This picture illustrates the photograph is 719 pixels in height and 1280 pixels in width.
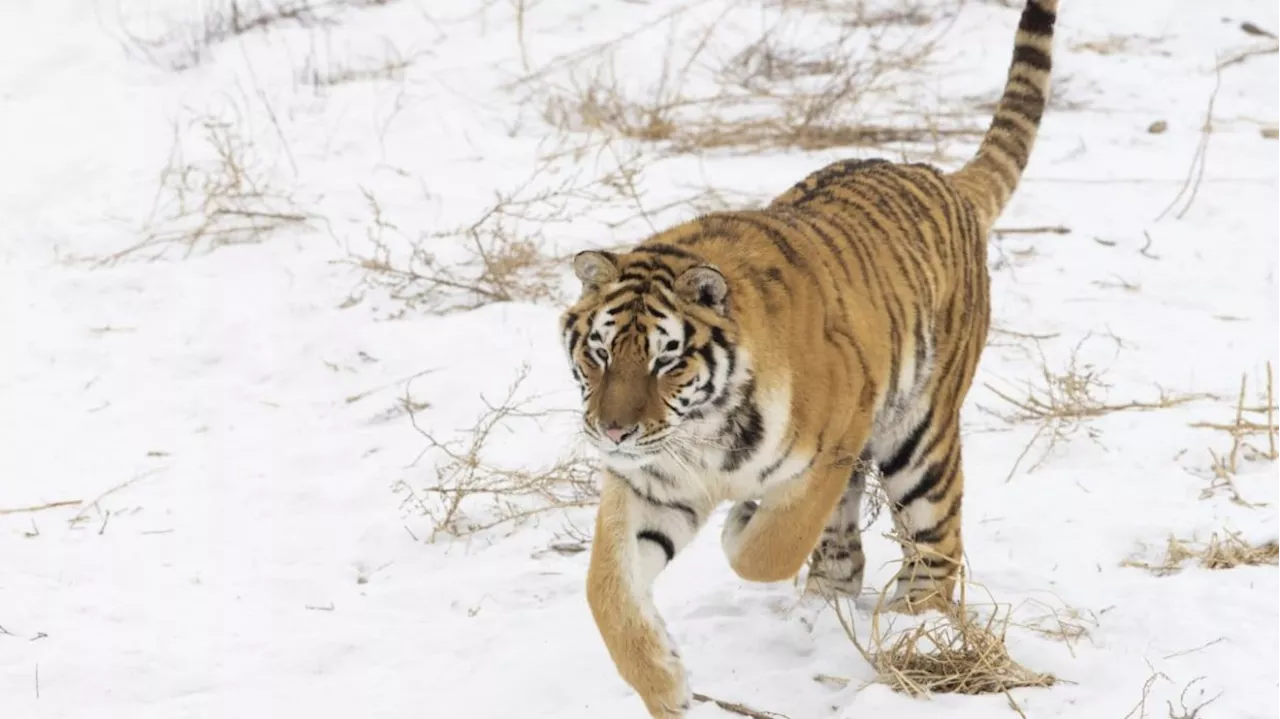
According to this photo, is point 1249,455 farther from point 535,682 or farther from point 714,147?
point 714,147

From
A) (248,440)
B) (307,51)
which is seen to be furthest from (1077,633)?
(307,51)

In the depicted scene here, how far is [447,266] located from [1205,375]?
325 cm

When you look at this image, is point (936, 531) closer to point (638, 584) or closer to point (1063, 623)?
point (1063, 623)

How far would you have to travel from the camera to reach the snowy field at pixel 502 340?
149 inches

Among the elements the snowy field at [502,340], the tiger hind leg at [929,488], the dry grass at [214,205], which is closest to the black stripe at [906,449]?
the tiger hind leg at [929,488]

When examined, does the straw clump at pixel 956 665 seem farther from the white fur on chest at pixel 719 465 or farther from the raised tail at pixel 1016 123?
the raised tail at pixel 1016 123

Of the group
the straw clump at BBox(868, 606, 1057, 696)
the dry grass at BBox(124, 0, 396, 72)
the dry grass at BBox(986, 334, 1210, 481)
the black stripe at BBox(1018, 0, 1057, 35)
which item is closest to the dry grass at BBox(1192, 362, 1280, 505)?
the dry grass at BBox(986, 334, 1210, 481)

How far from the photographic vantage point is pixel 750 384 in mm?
3180

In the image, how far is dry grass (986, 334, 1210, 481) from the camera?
16.4ft

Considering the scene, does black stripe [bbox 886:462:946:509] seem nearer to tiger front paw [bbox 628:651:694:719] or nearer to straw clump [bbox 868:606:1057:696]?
straw clump [bbox 868:606:1057:696]

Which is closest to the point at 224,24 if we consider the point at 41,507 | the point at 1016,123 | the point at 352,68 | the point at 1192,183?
the point at 352,68

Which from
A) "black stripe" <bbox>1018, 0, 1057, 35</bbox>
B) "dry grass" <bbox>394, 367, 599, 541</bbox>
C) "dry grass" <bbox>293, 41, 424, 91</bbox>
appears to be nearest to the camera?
"black stripe" <bbox>1018, 0, 1057, 35</bbox>

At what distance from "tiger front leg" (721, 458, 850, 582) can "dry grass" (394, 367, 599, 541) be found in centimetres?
143

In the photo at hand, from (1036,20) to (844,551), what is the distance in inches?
65.4
